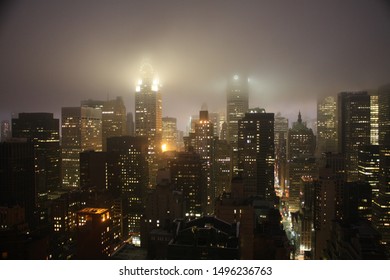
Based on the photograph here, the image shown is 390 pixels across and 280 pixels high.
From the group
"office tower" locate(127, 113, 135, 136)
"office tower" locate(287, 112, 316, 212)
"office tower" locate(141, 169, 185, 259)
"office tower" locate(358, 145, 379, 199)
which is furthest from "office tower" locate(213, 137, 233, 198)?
"office tower" locate(358, 145, 379, 199)

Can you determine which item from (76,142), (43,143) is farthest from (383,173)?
(43,143)

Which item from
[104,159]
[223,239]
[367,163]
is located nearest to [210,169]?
[104,159]

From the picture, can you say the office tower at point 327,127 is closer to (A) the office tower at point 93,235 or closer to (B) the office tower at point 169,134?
(B) the office tower at point 169,134

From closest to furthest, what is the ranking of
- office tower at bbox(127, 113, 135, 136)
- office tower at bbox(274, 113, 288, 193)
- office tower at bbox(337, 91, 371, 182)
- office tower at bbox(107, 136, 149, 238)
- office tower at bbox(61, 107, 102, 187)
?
1. office tower at bbox(337, 91, 371, 182)
2. office tower at bbox(127, 113, 135, 136)
3. office tower at bbox(61, 107, 102, 187)
4. office tower at bbox(107, 136, 149, 238)
5. office tower at bbox(274, 113, 288, 193)

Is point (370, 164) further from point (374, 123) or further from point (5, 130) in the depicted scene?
point (5, 130)

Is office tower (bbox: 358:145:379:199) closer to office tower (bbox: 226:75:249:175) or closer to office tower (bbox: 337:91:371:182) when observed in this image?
office tower (bbox: 337:91:371:182)

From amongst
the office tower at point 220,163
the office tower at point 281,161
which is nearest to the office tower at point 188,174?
the office tower at point 220,163

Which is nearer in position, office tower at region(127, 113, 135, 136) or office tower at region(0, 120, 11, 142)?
office tower at region(0, 120, 11, 142)
